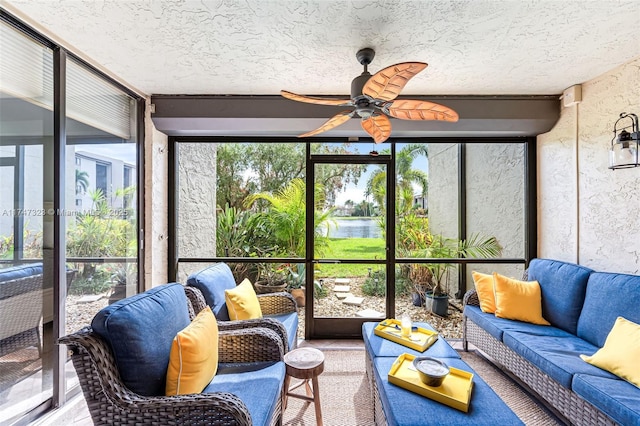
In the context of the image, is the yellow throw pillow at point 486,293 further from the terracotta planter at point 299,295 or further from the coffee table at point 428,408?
the terracotta planter at point 299,295

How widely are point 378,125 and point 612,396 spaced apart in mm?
2067

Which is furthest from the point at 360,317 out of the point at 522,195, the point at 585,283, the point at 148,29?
the point at 148,29

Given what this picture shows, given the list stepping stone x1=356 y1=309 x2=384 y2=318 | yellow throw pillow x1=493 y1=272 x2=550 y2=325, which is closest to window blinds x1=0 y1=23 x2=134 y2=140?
stepping stone x1=356 y1=309 x2=384 y2=318

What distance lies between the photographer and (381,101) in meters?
1.82

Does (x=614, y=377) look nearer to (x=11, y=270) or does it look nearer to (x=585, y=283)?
(x=585, y=283)

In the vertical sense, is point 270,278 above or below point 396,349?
above

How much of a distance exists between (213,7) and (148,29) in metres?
0.54

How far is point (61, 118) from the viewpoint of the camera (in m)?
2.08

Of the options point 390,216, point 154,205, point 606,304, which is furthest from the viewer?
point 390,216

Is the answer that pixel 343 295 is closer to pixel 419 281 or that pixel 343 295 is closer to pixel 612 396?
pixel 419 281

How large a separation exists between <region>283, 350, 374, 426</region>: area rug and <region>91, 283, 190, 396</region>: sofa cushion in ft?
3.41

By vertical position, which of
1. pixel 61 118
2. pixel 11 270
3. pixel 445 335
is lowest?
pixel 445 335

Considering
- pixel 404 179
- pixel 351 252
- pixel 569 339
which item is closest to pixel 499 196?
pixel 404 179

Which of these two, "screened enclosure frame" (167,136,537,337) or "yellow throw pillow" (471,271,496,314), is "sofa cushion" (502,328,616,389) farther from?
"screened enclosure frame" (167,136,537,337)
